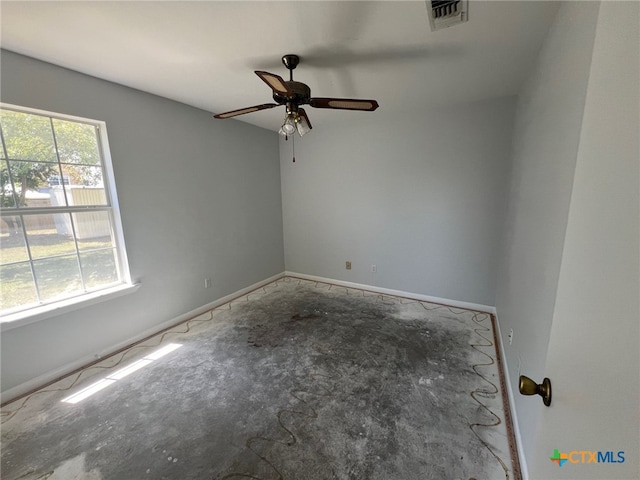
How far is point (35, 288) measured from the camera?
2.03 metres

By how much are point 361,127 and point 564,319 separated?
349 cm

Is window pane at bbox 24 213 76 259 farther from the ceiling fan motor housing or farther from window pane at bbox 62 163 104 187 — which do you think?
the ceiling fan motor housing

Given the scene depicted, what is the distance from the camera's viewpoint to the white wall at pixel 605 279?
37cm

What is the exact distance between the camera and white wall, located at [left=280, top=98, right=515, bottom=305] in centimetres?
299

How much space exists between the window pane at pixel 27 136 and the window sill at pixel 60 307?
3.84ft

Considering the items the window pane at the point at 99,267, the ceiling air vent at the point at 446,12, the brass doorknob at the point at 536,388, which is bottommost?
A: the window pane at the point at 99,267

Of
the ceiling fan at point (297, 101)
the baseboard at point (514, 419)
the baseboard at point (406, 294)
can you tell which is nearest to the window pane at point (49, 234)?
the ceiling fan at point (297, 101)

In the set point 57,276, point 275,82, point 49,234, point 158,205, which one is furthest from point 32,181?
point 275,82

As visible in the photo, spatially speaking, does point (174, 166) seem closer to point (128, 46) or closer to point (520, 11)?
point (128, 46)

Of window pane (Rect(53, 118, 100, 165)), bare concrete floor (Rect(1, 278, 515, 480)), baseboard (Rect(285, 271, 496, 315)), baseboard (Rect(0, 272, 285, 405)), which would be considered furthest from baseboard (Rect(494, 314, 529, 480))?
window pane (Rect(53, 118, 100, 165))

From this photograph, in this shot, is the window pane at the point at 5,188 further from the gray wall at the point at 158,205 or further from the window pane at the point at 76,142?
the gray wall at the point at 158,205

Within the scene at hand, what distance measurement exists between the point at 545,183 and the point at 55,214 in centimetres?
352

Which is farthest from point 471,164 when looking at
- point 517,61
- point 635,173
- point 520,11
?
point 635,173

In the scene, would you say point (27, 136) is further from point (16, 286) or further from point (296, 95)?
point (296, 95)
